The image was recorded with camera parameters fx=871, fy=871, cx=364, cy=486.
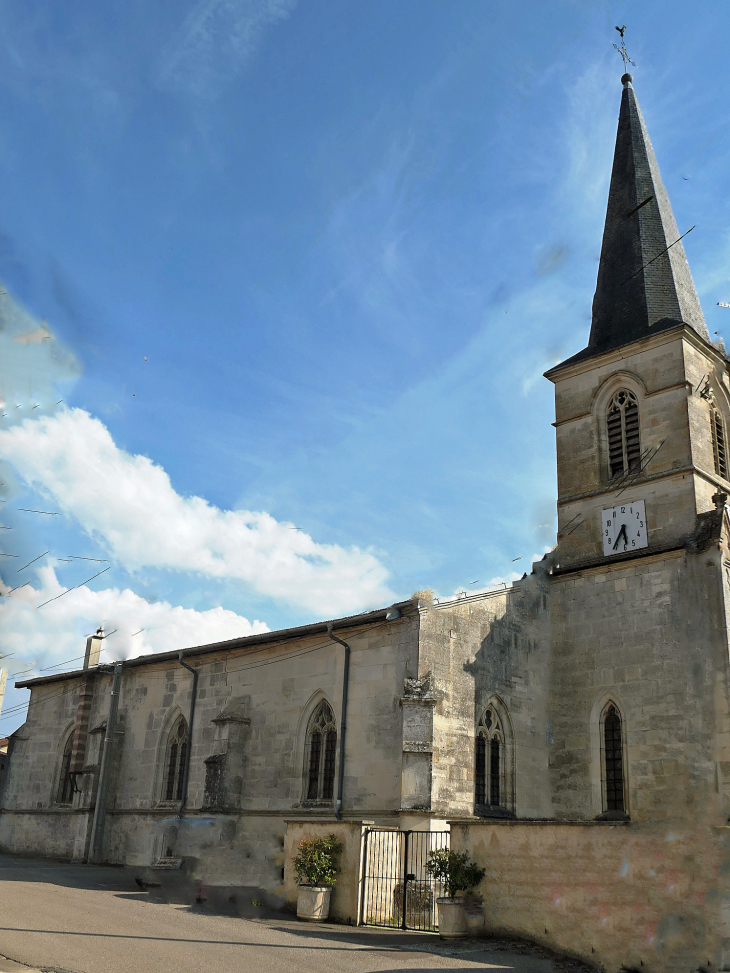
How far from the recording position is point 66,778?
29656 millimetres

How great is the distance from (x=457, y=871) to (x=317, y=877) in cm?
264

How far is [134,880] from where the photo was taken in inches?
827

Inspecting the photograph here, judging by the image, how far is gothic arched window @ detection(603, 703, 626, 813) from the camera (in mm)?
20250

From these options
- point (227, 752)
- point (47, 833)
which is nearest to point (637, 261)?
point (227, 752)

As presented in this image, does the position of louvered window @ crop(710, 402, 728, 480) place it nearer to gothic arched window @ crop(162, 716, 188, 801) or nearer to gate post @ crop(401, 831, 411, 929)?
gate post @ crop(401, 831, 411, 929)

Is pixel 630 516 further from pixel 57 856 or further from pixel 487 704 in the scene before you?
pixel 57 856

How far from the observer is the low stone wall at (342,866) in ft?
48.9

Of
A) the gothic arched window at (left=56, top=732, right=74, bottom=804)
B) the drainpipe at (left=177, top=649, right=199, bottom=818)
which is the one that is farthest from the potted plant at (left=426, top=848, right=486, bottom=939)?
the gothic arched window at (left=56, top=732, right=74, bottom=804)

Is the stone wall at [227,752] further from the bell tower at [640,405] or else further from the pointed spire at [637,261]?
the pointed spire at [637,261]

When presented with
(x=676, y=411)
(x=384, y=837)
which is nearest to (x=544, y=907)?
(x=384, y=837)

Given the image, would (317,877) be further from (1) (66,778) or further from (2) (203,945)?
(1) (66,778)

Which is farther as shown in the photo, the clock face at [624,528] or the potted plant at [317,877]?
the clock face at [624,528]

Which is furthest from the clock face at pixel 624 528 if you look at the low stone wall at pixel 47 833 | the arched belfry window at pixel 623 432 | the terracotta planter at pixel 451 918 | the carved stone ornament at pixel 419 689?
the low stone wall at pixel 47 833

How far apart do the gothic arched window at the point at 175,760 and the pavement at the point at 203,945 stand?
8.59 m
